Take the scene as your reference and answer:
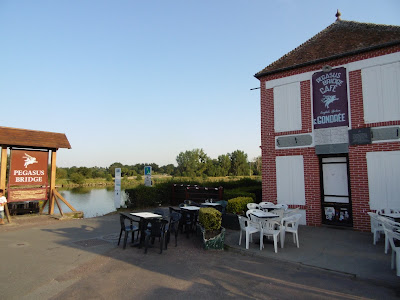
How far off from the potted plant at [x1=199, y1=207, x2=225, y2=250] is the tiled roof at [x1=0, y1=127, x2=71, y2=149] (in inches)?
327

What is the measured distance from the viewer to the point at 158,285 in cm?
418

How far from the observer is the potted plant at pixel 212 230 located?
20.6 feet

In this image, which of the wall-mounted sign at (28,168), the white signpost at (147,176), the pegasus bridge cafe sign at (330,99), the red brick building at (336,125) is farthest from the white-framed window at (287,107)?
the wall-mounted sign at (28,168)

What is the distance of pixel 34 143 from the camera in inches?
426

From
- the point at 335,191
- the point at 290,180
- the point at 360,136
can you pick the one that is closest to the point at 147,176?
the point at 290,180

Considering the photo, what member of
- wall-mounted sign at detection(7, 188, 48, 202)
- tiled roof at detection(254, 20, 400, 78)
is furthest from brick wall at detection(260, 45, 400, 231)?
wall-mounted sign at detection(7, 188, 48, 202)

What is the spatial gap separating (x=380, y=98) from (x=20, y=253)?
10.6 metres

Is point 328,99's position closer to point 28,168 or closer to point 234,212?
point 234,212

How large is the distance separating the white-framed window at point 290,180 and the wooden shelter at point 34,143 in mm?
8945

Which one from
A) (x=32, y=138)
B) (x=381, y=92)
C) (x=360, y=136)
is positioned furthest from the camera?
(x=32, y=138)

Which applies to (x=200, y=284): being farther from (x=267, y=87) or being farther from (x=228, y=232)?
(x=267, y=87)

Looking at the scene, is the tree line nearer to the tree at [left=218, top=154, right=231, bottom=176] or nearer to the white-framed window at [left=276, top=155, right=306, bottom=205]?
the tree at [left=218, top=154, right=231, bottom=176]

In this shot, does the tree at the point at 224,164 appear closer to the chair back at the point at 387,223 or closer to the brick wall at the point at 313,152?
the brick wall at the point at 313,152

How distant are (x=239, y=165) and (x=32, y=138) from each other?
63173mm
